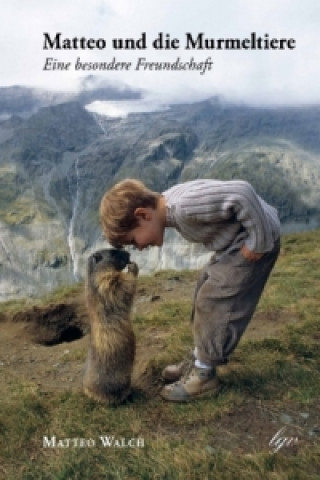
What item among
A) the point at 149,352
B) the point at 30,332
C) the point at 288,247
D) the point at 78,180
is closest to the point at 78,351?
the point at 149,352

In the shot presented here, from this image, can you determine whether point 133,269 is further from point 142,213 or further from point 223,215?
point 223,215

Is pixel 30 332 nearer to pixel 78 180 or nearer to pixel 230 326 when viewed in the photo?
pixel 230 326

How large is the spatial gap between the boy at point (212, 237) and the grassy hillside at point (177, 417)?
357 mm

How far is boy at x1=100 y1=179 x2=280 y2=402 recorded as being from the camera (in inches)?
150

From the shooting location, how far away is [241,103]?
93.6 metres

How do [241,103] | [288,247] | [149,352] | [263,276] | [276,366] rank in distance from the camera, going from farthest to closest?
[241,103] → [288,247] → [149,352] → [276,366] → [263,276]

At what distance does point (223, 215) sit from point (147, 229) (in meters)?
0.59

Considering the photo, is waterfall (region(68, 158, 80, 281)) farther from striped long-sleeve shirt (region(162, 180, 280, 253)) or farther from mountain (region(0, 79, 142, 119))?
striped long-sleeve shirt (region(162, 180, 280, 253))

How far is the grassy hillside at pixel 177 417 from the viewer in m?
3.43

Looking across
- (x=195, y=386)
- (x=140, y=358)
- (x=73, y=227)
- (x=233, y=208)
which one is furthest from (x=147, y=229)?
(x=73, y=227)

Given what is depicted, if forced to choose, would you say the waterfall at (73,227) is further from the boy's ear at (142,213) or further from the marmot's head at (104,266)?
the boy's ear at (142,213)

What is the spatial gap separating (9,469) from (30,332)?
14.0 feet

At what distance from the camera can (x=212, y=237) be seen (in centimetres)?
411

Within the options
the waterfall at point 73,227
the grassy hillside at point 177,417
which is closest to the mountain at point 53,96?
the waterfall at point 73,227
